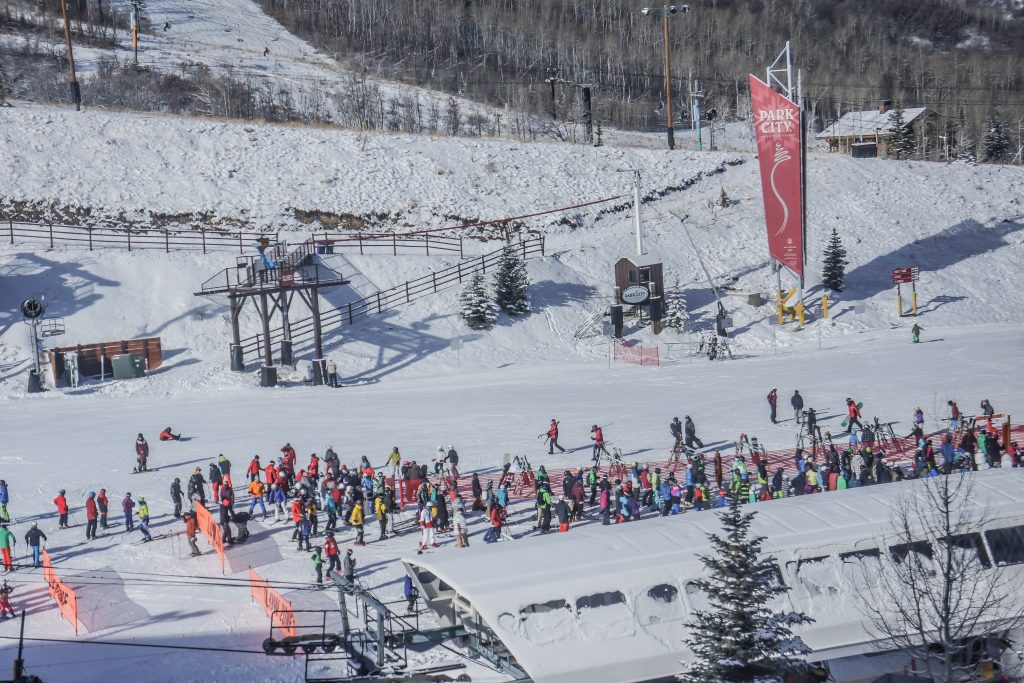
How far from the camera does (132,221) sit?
50438 mm

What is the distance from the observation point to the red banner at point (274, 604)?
57.6ft

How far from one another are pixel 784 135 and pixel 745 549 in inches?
1374

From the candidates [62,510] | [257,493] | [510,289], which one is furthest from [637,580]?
[510,289]

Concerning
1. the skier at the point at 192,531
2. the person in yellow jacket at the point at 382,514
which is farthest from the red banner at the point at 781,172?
the skier at the point at 192,531

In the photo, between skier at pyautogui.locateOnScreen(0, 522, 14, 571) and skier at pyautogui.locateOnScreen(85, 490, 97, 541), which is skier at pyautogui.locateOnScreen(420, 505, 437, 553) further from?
skier at pyautogui.locateOnScreen(0, 522, 14, 571)

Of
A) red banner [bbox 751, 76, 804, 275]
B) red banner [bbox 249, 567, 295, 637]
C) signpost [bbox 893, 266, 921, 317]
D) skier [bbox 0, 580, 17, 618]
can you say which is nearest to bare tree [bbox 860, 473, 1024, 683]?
red banner [bbox 249, 567, 295, 637]

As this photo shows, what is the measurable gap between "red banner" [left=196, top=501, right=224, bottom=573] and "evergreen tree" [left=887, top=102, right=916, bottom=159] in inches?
2196

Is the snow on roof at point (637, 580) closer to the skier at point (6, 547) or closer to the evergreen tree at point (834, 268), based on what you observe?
the skier at point (6, 547)

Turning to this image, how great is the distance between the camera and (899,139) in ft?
229

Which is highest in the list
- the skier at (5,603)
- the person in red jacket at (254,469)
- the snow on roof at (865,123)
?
the snow on roof at (865,123)

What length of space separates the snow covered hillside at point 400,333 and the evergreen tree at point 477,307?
0.54m

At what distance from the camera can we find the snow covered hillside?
21422 mm

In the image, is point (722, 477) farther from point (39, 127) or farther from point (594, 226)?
point (39, 127)

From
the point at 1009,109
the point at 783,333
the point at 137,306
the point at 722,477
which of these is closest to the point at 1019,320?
the point at 783,333
